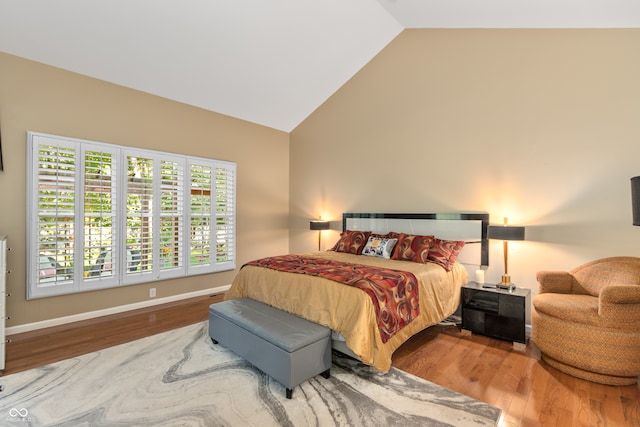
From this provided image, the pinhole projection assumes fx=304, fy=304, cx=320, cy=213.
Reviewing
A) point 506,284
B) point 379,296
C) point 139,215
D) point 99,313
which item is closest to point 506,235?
point 506,284

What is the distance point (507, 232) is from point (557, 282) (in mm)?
636

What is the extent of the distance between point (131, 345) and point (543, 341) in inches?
149

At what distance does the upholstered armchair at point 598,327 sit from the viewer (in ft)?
7.49

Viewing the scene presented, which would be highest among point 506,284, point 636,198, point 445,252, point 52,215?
point 636,198

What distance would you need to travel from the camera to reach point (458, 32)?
12.8 feet

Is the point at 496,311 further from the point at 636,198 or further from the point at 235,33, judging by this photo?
the point at 235,33

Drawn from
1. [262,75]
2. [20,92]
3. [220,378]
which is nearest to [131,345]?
[220,378]

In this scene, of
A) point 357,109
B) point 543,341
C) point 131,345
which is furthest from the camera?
point 357,109

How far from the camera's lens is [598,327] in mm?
2357

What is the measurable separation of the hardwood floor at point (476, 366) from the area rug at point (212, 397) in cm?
20

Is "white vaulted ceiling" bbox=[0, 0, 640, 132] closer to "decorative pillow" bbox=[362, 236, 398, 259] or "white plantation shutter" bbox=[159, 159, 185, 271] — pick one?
"white plantation shutter" bbox=[159, 159, 185, 271]

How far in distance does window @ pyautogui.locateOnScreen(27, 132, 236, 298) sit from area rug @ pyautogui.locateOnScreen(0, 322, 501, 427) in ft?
4.43

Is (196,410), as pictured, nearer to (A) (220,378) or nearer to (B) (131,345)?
(A) (220,378)

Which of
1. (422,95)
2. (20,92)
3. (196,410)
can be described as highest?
(422,95)
